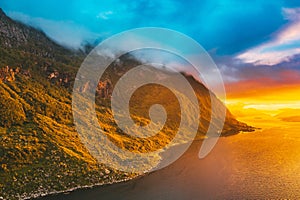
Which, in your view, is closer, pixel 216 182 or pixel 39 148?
pixel 216 182

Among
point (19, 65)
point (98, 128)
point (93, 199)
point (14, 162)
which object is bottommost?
point (93, 199)

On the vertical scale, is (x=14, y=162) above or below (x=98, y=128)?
below

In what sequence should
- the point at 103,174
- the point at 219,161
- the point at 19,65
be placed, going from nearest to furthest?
the point at 103,174 < the point at 219,161 < the point at 19,65

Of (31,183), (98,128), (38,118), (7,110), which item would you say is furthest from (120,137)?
(31,183)

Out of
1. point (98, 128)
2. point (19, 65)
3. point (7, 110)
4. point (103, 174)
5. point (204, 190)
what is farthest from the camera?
point (19, 65)

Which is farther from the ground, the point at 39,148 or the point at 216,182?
the point at 39,148

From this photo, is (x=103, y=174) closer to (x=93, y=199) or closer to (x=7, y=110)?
(x=93, y=199)

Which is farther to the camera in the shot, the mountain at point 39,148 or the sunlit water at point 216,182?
the mountain at point 39,148

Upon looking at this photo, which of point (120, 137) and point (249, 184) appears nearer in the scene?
point (249, 184)

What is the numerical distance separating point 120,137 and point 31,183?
8426cm

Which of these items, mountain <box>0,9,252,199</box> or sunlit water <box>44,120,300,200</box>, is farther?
mountain <box>0,9,252,199</box>

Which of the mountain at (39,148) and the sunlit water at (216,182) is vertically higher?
the mountain at (39,148)

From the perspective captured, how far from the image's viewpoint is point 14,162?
344 feet

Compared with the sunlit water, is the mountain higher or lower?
higher
